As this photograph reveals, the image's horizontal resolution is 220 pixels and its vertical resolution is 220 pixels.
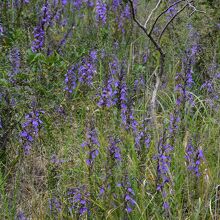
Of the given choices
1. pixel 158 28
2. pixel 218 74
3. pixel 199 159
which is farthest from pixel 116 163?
pixel 158 28

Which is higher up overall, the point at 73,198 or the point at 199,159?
the point at 199,159

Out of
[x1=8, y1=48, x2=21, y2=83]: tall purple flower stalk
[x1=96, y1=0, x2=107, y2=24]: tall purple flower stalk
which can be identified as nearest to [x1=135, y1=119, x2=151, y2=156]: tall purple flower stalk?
[x1=8, y1=48, x2=21, y2=83]: tall purple flower stalk

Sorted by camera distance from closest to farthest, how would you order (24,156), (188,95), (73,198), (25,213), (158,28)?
(73,198)
(25,213)
(24,156)
(188,95)
(158,28)

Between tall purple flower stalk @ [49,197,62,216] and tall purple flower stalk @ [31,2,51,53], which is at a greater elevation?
tall purple flower stalk @ [31,2,51,53]

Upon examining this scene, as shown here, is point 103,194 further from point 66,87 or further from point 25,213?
point 66,87

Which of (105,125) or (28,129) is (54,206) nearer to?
(28,129)

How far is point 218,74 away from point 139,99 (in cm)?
67

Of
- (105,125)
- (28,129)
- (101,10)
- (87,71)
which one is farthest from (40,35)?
(28,129)

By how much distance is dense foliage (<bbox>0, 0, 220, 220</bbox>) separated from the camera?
9.11 feet

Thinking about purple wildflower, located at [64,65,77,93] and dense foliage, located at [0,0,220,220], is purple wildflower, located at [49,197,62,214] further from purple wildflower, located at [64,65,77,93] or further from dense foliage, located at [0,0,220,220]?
purple wildflower, located at [64,65,77,93]

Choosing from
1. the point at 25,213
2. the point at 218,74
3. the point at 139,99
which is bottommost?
the point at 25,213

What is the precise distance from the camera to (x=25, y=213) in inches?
114

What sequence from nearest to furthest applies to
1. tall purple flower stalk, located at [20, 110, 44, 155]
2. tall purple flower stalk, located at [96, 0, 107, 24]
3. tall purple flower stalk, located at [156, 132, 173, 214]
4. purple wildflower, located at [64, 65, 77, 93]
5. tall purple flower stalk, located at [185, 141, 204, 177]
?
1. tall purple flower stalk, located at [156, 132, 173, 214]
2. tall purple flower stalk, located at [185, 141, 204, 177]
3. tall purple flower stalk, located at [20, 110, 44, 155]
4. purple wildflower, located at [64, 65, 77, 93]
5. tall purple flower stalk, located at [96, 0, 107, 24]

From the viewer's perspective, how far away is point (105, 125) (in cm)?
366
